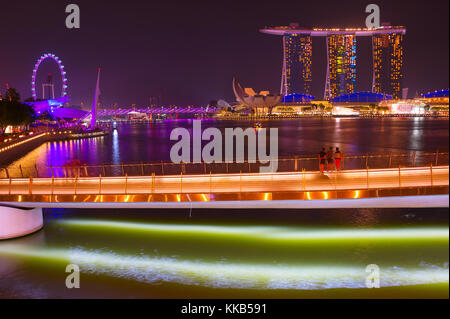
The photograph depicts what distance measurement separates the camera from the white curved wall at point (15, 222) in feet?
48.8

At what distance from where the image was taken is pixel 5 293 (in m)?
11.9

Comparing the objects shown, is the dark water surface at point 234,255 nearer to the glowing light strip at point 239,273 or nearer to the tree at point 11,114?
the glowing light strip at point 239,273

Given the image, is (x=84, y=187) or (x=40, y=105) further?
(x=40, y=105)

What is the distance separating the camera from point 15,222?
15094 millimetres

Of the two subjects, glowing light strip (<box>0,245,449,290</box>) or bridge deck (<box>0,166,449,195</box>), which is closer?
glowing light strip (<box>0,245,449,290</box>)

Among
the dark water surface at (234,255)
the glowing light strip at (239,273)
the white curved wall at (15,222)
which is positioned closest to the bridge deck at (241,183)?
the white curved wall at (15,222)

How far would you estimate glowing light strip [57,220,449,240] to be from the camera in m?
14.7

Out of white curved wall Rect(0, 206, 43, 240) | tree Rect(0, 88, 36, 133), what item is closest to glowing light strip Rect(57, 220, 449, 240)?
white curved wall Rect(0, 206, 43, 240)

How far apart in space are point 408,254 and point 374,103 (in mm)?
180766

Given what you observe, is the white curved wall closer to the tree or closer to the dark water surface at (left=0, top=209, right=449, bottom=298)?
the dark water surface at (left=0, top=209, right=449, bottom=298)

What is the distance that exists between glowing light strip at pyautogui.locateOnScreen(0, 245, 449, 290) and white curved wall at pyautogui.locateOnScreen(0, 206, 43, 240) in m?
1.05
